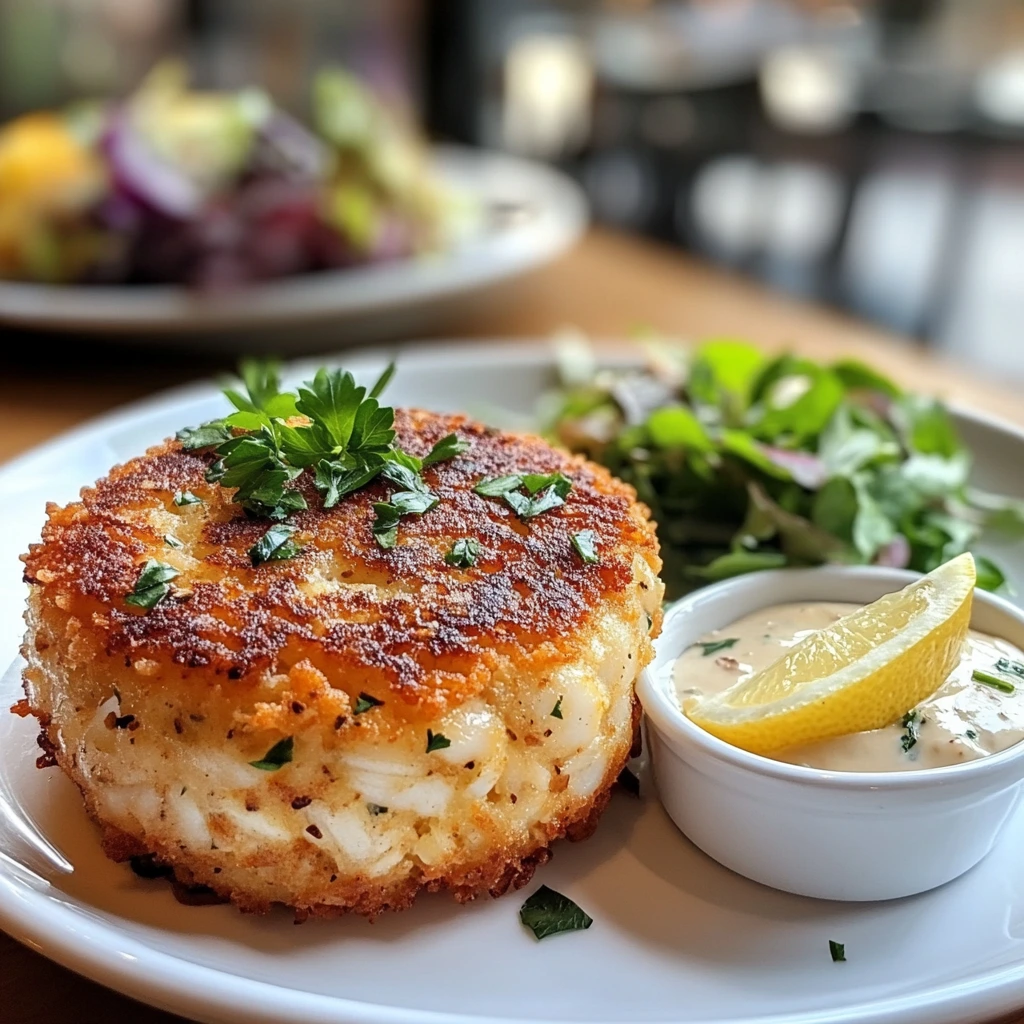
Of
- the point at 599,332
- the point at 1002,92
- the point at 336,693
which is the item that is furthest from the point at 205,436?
the point at 1002,92

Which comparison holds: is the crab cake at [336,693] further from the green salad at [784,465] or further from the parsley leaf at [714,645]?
the green salad at [784,465]

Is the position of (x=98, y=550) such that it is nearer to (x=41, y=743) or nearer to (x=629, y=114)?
(x=41, y=743)

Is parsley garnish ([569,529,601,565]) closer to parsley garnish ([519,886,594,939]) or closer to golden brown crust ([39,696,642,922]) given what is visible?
golden brown crust ([39,696,642,922])

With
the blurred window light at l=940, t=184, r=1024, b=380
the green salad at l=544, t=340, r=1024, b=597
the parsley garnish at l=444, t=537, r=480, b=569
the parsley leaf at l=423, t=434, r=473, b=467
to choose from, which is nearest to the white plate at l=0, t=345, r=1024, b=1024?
the parsley garnish at l=444, t=537, r=480, b=569

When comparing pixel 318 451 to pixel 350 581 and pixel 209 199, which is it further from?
pixel 209 199

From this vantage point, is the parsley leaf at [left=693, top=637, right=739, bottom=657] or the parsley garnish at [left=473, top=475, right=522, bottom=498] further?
the parsley leaf at [left=693, top=637, right=739, bottom=657]

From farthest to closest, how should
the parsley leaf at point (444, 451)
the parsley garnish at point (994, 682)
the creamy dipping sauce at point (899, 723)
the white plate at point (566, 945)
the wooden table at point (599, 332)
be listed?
the wooden table at point (599, 332) < the parsley leaf at point (444, 451) < the parsley garnish at point (994, 682) < the creamy dipping sauce at point (899, 723) < the white plate at point (566, 945)

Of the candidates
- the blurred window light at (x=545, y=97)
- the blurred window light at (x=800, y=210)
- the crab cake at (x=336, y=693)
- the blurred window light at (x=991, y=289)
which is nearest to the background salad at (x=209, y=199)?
the crab cake at (x=336, y=693)
